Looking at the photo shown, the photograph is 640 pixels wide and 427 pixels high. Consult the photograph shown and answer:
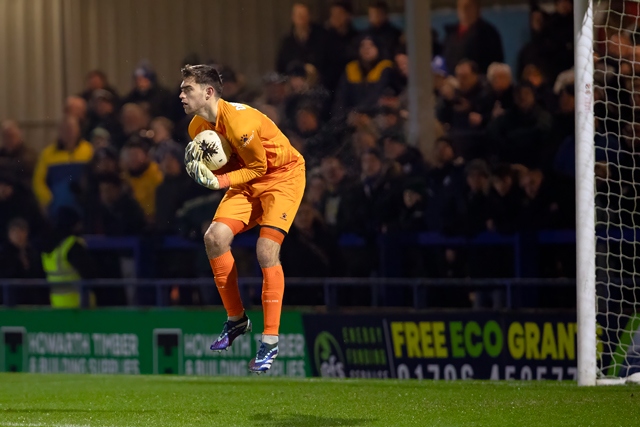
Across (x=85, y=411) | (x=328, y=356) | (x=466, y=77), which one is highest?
(x=466, y=77)

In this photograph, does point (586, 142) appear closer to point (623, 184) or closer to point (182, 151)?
point (623, 184)

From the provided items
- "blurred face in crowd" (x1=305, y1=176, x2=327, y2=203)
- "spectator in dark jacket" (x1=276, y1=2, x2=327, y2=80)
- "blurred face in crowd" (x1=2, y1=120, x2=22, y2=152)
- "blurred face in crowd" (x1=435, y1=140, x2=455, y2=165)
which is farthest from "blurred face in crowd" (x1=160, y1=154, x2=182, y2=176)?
"blurred face in crowd" (x1=435, y1=140, x2=455, y2=165)

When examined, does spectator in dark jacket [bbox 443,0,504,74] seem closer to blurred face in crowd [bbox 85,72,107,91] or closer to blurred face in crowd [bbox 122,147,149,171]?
blurred face in crowd [bbox 122,147,149,171]

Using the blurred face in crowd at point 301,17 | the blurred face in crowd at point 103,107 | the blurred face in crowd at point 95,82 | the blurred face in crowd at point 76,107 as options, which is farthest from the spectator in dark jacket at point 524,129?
the blurred face in crowd at point 76,107

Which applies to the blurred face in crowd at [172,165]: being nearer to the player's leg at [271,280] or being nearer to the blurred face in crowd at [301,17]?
the blurred face in crowd at [301,17]

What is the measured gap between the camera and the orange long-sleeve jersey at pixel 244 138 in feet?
21.3

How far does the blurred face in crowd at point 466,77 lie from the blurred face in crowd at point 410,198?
98 centimetres

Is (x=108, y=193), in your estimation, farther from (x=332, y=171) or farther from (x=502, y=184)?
(x=502, y=184)

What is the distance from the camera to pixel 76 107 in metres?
12.4

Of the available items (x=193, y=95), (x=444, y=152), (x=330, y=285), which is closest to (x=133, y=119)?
(x=330, y=285)

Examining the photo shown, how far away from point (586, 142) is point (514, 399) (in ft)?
6.28

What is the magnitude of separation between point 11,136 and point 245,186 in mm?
6843

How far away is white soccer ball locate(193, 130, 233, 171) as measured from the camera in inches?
254

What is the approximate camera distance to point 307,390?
7820 millimetres
